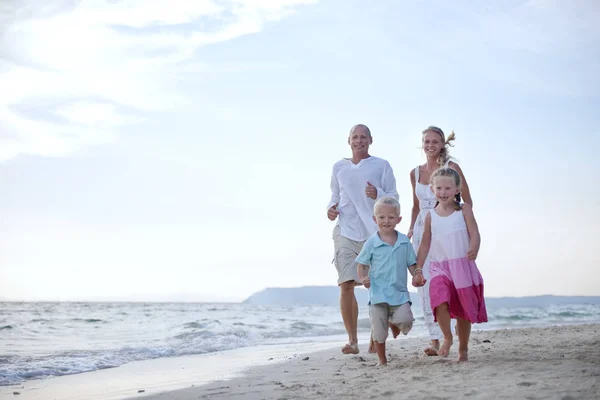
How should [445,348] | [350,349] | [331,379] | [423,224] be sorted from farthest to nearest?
[350,349], [423,224], [445,348], [331,379]

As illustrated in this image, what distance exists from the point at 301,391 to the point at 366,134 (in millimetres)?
3034

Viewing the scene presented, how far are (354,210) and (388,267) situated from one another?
5.19 feet

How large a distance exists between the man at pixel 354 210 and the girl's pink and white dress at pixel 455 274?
50.0 inches

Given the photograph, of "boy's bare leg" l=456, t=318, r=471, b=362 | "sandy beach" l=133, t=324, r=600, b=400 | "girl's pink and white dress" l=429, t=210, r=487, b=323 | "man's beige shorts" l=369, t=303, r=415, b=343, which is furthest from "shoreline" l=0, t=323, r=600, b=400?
"girl's pink and white dress" l=429, t=210, r=487, b=323

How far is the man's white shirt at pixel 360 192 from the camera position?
5.97 m

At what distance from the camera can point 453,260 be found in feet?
15.0

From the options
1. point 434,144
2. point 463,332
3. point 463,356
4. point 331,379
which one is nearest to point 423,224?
point 434,144

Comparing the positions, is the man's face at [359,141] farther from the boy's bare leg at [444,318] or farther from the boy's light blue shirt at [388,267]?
the boy's bare leg at [444,318]

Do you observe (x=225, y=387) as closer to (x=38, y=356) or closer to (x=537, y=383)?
(x=537, y=383)

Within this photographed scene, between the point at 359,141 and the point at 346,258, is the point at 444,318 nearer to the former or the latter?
the point at 346,258

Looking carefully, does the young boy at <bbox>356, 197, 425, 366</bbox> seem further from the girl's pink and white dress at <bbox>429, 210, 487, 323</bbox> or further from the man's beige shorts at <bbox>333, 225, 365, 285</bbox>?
the man's beige shorts at <bbox>333, 225, 365, 285</bbox>

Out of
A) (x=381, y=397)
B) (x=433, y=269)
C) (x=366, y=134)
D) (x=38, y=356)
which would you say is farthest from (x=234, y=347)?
(x=381, y=397)

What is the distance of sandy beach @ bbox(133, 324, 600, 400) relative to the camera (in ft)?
10.4

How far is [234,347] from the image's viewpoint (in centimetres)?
896
